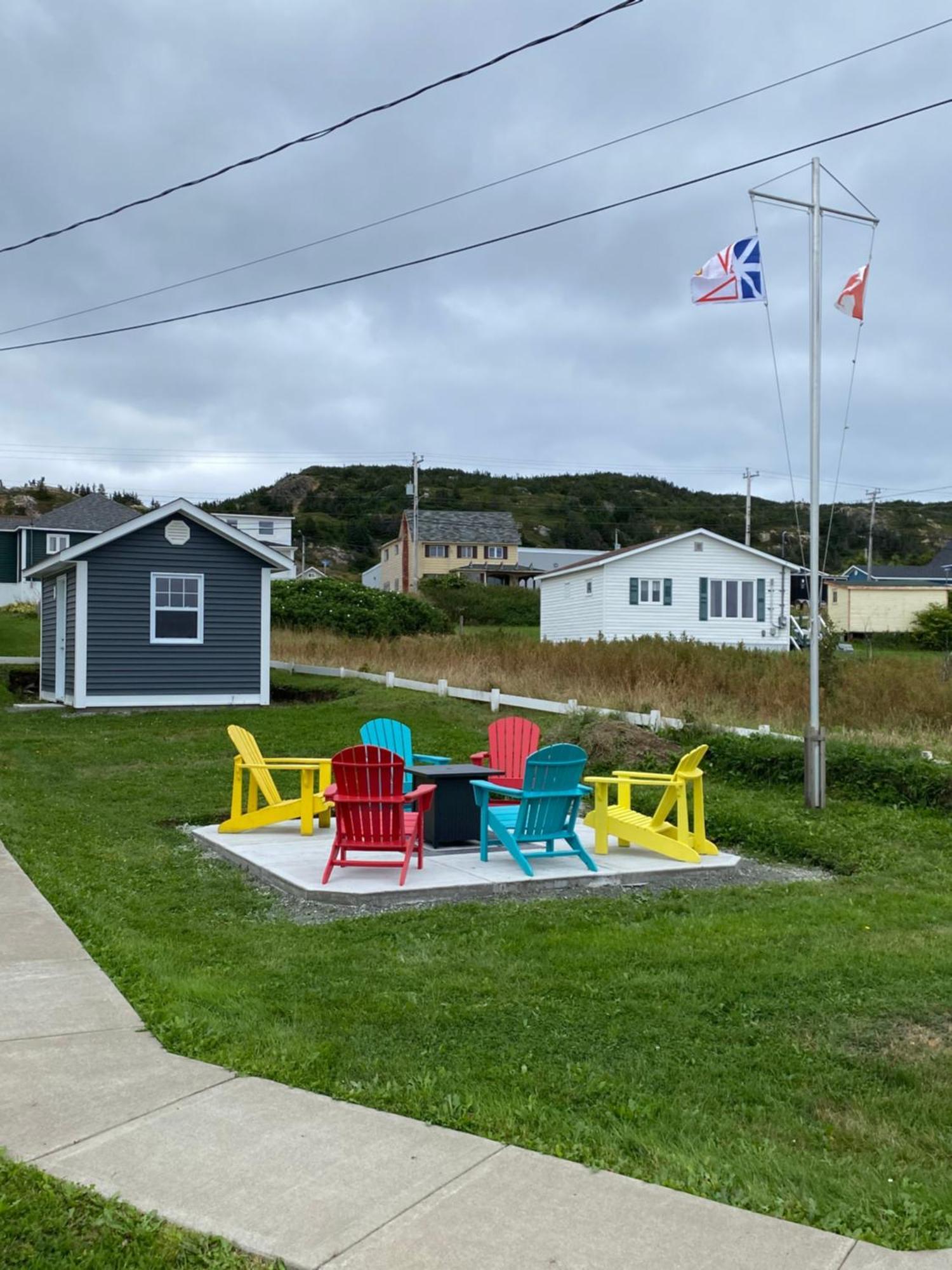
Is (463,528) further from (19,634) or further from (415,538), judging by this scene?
(19,634)

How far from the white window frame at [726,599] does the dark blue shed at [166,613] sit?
64.4ft

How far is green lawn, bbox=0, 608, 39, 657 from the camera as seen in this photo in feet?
115

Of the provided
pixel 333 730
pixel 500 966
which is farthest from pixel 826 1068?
pixel 333 730

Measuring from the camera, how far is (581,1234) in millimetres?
3277

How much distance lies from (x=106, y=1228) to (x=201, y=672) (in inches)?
791

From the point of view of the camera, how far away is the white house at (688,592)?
125 feet

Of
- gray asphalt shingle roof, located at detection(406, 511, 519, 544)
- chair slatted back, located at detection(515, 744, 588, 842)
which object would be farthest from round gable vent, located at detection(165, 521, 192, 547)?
gray asphalt shingle roof, located at detection(406, 511, 519, 544)

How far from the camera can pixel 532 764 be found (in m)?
8.98

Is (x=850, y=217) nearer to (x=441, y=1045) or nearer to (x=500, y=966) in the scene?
(x=500, y=966)

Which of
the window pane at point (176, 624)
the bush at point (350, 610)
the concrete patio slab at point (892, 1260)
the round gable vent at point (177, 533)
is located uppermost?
the round gable vent at point (177, 533)

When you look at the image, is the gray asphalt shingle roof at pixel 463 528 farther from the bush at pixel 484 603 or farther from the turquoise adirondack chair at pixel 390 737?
the turquoise adirondack chair at pixel 390 737

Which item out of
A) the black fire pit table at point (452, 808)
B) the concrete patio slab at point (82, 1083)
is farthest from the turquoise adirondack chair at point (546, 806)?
the concrete patio slab at point (82, 1083)

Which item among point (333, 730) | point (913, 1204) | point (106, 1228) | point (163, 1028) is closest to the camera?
point (106, 1228)

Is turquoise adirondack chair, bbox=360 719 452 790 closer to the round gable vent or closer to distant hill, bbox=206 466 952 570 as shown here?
the round gable vent
